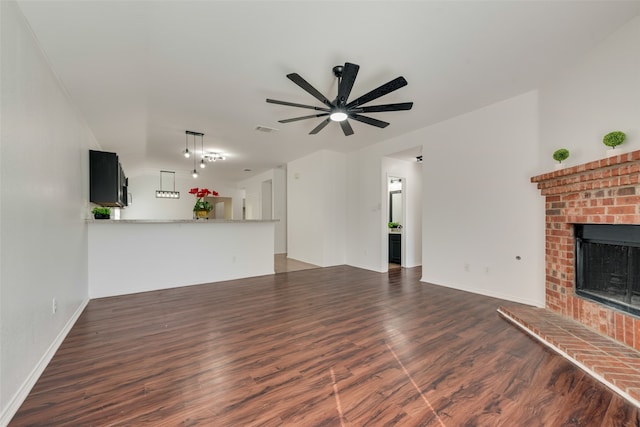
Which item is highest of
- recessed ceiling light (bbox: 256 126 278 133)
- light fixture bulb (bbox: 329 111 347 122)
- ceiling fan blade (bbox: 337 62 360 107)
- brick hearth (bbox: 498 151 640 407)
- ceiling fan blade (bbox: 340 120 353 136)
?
recessed ceiling light (bbox: 256 126 278 133)

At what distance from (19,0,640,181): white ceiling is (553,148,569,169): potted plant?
0.91 meters

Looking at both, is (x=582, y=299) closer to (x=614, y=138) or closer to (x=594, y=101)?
(x=614, y=138)

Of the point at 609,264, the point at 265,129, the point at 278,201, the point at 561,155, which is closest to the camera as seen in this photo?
the point at 609,264

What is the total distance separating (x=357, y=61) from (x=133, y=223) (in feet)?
13.0

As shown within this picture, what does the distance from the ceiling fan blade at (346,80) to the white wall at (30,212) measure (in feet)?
7.15

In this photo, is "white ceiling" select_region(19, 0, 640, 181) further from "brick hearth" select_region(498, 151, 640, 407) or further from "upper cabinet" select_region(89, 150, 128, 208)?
"brick hearth" select_region(498, 151, 640, 407)

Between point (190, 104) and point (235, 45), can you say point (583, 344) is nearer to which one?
point (235, 45)

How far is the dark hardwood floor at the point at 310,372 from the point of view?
159 cm

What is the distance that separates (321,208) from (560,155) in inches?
168

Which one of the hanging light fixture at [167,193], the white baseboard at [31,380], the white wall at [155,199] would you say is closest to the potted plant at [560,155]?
the white baseboard at [31,380]

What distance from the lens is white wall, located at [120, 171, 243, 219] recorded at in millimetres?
9133

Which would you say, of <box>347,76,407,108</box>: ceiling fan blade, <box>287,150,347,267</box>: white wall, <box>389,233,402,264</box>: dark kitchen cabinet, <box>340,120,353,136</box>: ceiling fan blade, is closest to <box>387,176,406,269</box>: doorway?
<box>389,233,402,264</box>: dark kitchen cabinet

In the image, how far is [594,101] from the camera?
108 inches

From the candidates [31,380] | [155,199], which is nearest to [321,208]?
[31,380]
